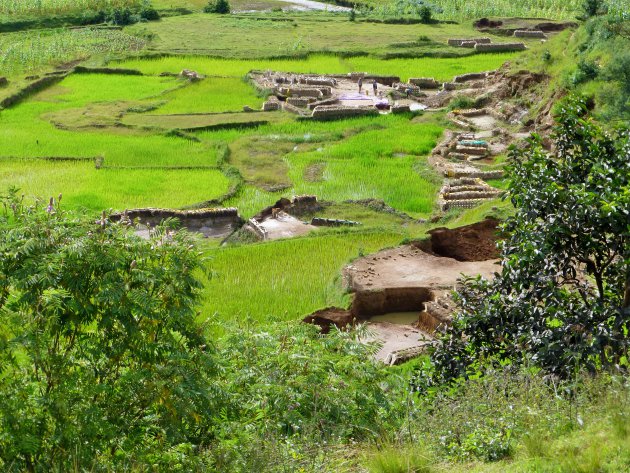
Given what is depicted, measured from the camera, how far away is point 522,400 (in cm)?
728

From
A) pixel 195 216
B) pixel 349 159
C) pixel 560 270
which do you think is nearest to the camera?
pixel 560 270

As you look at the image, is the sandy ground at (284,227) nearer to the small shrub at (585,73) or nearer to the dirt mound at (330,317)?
the dirt mound at (330,317)

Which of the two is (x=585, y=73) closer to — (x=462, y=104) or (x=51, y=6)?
(x=462, y=104)

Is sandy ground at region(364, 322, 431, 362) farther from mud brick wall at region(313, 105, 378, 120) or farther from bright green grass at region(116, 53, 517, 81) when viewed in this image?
bright green grass at region(116, 53, 517, 81)

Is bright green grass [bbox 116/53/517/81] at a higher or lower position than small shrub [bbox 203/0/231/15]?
lower

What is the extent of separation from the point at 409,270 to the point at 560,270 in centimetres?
832

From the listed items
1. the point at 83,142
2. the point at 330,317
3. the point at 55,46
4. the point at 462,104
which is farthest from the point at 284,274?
the point at 55,46

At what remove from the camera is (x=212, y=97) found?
3503 centimetres

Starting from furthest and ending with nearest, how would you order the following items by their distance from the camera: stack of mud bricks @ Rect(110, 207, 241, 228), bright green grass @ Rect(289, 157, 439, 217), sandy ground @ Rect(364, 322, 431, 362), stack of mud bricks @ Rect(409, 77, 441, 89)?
stack of mud bricks @ Rect(409, 77, 441, 89)
bright green grass @ Rect(289, 157, 439, 217)
stack of mud bricks @ Rect(110, 207, 241, 228)
sandy ground @ Rect(364, 322, 431, 362)

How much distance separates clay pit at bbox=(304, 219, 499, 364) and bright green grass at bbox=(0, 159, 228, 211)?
735cm

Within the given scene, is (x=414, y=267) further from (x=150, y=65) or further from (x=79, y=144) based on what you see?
(x=150, y=65)

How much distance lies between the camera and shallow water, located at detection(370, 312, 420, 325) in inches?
627

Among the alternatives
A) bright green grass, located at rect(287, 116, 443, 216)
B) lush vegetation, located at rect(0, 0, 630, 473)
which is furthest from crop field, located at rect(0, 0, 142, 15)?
lush vegetation, located at rect(0, 0, 630, 473)

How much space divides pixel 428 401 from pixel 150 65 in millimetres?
34822
